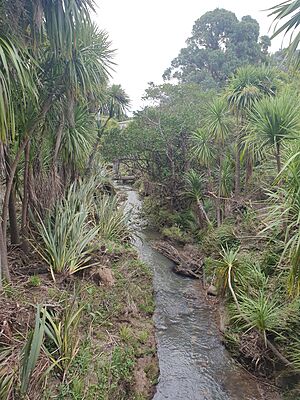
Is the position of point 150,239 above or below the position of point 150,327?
above

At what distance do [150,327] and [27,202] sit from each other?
3114 millimetres

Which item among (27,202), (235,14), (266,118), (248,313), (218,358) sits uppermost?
(235,14)

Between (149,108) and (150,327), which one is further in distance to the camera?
(149,108)

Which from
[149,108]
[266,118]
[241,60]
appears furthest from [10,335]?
[241,60]

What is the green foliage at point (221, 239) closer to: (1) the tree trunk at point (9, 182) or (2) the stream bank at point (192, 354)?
(2) the stream bank at point (192, 354)

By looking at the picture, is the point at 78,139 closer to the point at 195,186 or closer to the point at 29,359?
the point at 29,359

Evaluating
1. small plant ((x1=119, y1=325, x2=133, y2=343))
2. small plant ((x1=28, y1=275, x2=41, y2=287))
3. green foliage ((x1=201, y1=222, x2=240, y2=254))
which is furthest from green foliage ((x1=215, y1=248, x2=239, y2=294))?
small plant ((x1=28, y1=275, x2=41, y2=287))

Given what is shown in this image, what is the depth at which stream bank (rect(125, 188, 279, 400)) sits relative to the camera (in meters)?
4.72

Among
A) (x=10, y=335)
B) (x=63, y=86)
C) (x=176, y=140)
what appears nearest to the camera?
(x=10, y=335)

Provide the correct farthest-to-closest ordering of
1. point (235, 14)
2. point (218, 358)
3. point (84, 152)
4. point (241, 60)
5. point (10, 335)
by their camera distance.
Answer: point (235, 14) → point (241, 60) → point (84, 152) → point (218, 358) → point (10, 335)

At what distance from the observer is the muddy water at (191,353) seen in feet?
15.6

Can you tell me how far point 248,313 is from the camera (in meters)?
5.28

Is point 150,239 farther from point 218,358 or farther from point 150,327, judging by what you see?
point 218,358

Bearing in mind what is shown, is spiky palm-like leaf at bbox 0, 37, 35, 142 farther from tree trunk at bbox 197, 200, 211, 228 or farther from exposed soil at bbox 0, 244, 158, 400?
A: tree trunk at bbox 197, 200, 211, 228
